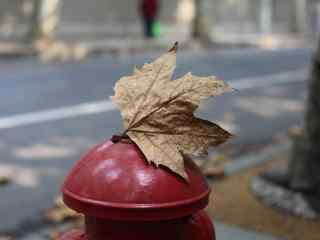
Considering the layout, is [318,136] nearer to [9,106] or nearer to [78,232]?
[78,232]

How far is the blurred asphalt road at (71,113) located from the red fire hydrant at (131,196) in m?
2.85

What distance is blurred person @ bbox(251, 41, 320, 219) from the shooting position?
4598mm

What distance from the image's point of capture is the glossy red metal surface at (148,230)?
6.08 ft

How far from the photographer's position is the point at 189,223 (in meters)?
1.94

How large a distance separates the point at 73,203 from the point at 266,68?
16.3 m

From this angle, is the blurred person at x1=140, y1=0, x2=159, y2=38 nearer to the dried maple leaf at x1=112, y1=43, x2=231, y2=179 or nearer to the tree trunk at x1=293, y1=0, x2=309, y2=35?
the tree trunk at x1=293, y1=0, x2=309, y2=35

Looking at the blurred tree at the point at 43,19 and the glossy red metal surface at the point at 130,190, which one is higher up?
the glossy red metal surface at the point at 130,190

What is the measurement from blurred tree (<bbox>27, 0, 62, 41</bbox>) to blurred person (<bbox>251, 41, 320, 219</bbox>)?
1692cm

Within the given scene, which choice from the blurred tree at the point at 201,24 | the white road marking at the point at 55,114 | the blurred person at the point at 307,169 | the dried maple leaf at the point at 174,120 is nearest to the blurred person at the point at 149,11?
the blurred tree at the point at 201,24

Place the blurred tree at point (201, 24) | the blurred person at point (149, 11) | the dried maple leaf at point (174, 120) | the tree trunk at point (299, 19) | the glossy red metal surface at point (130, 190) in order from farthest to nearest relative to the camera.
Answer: the tree trunk at point (299, 19), the blurred tree at point (201, 24), the blurred person at point (149, 11), the dried maple leaf at point (174, 120), the glossy red metal surface at point (130, 190)

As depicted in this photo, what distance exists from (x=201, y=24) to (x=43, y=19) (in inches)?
283

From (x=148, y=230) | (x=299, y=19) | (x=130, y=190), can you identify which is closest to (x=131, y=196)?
(x=130, y=190)

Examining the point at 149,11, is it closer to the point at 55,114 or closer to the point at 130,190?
the point at 55,114

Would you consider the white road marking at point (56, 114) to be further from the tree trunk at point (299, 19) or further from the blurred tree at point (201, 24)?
the tree trunk at point (299, 19)
